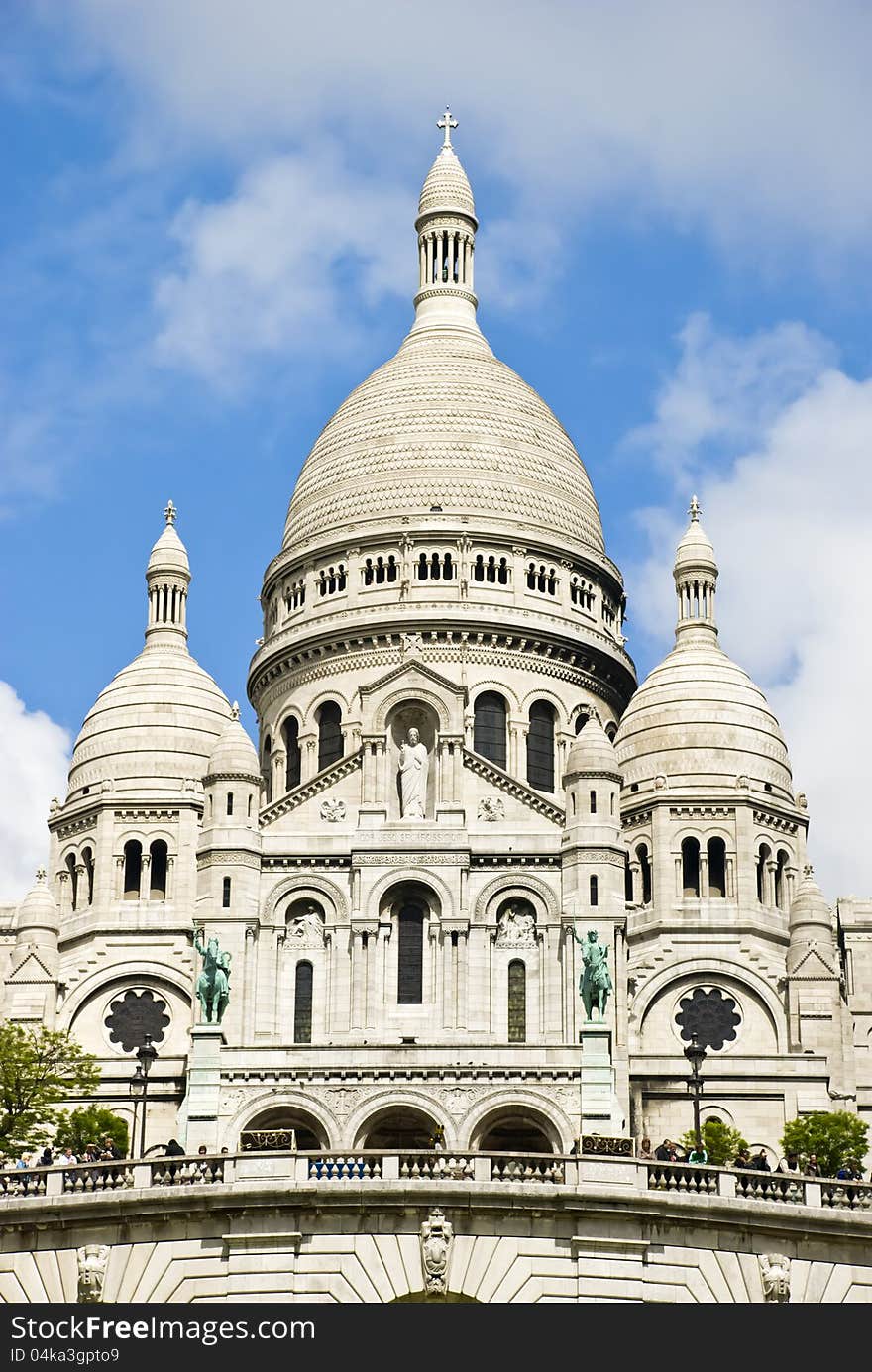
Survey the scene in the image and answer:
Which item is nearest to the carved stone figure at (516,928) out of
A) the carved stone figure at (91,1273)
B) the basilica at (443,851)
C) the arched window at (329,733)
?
the basilica at (443,851)

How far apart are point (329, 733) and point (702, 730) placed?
42.9 feet

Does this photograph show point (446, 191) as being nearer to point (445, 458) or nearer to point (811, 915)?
point (445, 458)

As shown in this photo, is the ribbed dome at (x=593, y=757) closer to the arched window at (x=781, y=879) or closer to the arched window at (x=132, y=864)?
the arched window at (x=781, y=879)

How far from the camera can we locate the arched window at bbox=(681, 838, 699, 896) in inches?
3846

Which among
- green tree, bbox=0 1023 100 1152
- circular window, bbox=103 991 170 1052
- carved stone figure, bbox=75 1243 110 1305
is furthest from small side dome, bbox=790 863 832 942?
carved stone figure, bbox=75 1243 110 1305

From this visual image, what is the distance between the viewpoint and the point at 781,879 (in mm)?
98500

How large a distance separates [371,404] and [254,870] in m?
30.1

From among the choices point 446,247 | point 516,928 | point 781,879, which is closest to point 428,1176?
point 516,928

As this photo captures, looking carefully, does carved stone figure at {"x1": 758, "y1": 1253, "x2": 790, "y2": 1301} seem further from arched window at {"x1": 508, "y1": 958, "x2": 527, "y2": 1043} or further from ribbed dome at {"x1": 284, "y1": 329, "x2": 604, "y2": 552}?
ribbed dome at {"x1": 284, "y1": 329, "x2": 604, "y2": 552}

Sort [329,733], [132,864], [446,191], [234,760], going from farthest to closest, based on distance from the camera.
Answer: [446,191] → [329,733] → [132,864] → [234,760]

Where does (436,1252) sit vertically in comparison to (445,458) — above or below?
below

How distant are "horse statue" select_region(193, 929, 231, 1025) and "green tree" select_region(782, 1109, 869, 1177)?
15.5 m

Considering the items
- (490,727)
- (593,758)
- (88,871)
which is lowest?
(593,758)
